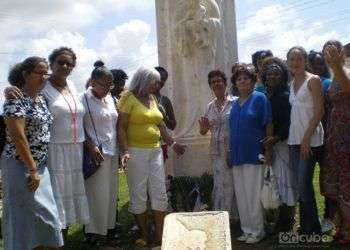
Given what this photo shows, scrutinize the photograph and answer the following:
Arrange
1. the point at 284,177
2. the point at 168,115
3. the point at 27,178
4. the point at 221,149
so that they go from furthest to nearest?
the point at 168,115 → the point at 221,149 → the point at 284,177 → the point at 27,178

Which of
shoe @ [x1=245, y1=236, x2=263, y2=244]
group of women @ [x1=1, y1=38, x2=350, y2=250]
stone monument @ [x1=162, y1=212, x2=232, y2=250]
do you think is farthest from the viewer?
shoe @ [x1=245, y1=236, x2=263, y2=244]

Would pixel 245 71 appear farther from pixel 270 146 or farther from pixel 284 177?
pixel 284 177

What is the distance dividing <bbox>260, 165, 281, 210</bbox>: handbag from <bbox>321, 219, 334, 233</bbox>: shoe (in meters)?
0.67

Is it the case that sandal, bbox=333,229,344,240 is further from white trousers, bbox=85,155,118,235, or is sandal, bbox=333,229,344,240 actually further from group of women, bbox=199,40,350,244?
white trousers, bbox=85,155,118,235

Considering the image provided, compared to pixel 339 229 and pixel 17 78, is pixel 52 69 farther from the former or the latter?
pixel 339 229

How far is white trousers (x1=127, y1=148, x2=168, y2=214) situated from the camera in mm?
5230

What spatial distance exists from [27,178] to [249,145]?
236cm

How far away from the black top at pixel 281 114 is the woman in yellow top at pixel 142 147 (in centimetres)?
131

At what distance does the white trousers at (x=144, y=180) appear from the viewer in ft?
17.2

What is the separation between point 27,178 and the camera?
3.96m

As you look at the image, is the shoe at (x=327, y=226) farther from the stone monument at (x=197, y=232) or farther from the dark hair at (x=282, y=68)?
the stone monument at (x=197, y=232)

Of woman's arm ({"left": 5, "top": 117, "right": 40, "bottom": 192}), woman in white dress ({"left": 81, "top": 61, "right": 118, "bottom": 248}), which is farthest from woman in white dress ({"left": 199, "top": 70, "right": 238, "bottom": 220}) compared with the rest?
woman's arm ({"left": 5, "top": 117, "right": 40, "bottom": 192})

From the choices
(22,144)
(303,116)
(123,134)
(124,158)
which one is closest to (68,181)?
(124,158)

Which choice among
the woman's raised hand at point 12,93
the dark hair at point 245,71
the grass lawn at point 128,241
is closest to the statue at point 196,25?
the dark hair at point 245,71
